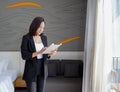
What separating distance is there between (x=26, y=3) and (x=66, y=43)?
4.45 ft

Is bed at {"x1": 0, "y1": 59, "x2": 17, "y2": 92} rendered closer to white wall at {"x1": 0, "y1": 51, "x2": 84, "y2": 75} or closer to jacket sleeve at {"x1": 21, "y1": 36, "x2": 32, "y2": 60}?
white wall at {"x1": 0, "y1": 51, "x2": 84, "y2": 75}

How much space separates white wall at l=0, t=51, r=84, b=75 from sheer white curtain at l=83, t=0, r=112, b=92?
119 cm

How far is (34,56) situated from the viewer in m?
2.66

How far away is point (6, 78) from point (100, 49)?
1919 mm

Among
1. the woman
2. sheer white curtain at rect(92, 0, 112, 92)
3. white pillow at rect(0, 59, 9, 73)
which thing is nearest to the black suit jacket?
the woman

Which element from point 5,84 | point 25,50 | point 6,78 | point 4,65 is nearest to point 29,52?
point 25,50

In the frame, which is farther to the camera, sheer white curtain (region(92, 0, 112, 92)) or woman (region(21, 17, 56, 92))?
sheer white curtain (region(92, 0, 112, 92))

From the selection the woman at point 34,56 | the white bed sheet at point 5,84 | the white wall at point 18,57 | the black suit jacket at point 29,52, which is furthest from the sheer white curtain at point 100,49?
the white bed sheet at point 5,84

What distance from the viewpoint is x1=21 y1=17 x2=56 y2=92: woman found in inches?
105

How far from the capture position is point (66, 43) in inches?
193

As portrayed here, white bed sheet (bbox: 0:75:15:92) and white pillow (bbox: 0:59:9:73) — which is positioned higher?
white pillow (bbox: 0:59:9:73)

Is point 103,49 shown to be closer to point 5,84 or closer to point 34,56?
point 34,56

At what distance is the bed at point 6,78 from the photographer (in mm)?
3572

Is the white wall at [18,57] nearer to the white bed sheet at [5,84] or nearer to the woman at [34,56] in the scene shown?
the white bed sheet at [5,84]
